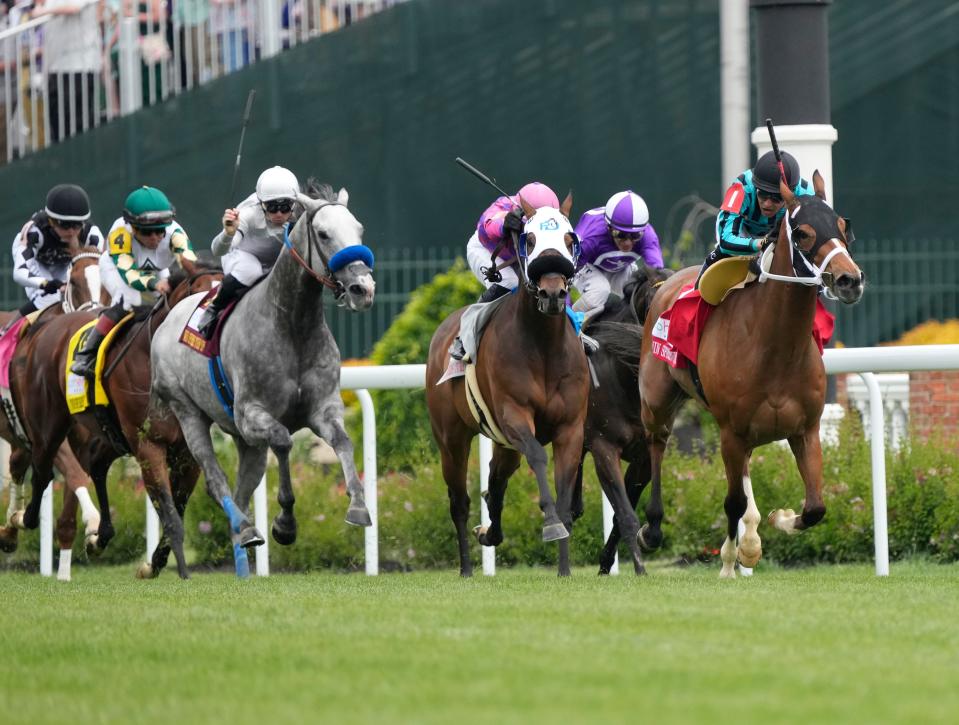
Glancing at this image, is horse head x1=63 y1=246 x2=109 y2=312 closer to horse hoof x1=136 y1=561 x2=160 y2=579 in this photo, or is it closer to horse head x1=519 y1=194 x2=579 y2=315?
horse hoof x1=136 y1=561 x2=160 y2=579

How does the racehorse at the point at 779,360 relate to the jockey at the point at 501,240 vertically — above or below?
below

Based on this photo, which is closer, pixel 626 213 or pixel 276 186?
pixel 276 186

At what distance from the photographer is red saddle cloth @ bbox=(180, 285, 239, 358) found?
9.48 m

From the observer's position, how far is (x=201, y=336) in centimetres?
953

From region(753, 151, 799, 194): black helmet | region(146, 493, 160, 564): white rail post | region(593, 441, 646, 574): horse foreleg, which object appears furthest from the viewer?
region(146, 493, 160, 564): white rail post

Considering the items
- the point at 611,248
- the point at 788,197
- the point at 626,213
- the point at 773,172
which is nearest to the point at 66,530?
the point at 611,248

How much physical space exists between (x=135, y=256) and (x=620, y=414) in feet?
9.59

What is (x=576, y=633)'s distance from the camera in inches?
239

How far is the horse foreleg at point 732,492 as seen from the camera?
8742 millimetres

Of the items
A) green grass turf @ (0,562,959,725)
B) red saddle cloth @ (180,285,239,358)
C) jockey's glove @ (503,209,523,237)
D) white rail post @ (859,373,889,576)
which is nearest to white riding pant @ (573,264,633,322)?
jockey's glove @ (503,209,523,237)

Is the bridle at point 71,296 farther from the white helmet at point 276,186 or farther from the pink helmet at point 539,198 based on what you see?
the pink helmet at point 539,198

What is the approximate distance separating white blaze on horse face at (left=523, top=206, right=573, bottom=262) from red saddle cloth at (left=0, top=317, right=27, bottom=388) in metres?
4.18

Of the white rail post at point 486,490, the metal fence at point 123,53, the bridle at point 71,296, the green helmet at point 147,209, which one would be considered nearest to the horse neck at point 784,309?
the white rail post at point 486,490

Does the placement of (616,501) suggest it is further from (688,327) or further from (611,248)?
(611,248)
